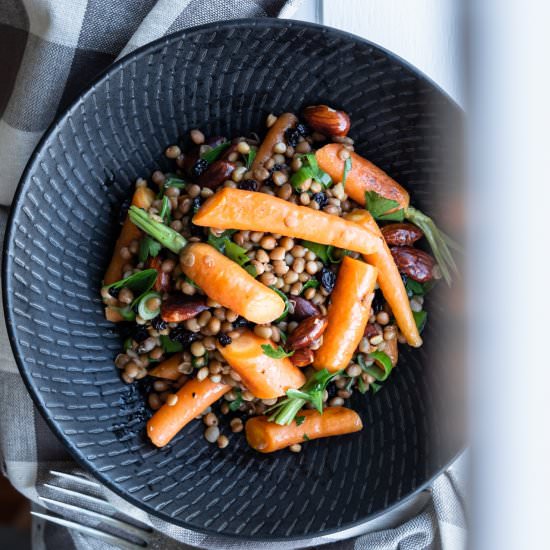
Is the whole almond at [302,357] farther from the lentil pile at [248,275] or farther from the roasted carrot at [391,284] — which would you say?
the roasted carrot at [391,284]

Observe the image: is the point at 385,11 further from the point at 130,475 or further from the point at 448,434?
the point at 130,475

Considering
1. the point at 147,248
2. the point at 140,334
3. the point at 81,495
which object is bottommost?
the point at 81,495

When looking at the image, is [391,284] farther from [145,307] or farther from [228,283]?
[145,307]

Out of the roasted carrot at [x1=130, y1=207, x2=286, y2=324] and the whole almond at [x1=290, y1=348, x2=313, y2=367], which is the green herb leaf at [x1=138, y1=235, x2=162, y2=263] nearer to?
the roasted carrot at [x1=130, y1=207, x2=286, y2=324]

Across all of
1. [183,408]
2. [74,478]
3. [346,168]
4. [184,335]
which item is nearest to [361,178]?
[346,168]

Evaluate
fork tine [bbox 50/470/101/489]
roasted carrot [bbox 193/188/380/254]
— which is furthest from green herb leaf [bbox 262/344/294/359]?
fork tine [bbox 50/470/101/489]

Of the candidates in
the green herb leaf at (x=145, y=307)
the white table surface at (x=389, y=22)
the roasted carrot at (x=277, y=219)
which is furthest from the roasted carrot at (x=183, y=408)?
the white table surface at (x=389, y=22)
